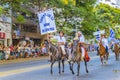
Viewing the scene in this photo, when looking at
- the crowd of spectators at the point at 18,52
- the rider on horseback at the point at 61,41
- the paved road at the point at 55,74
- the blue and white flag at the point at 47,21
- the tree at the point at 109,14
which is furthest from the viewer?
the tree at the point at 109,14

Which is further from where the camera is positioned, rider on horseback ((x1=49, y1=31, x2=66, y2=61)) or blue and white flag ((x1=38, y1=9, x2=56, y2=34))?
rider on horseback ((x1=49, y1=31, x2=66, y2=61))

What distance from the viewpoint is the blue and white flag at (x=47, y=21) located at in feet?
72.8

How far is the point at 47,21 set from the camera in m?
22.3

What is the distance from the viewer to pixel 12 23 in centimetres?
6119

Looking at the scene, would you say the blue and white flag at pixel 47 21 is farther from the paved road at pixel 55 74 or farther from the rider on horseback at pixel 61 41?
the paved road at pixel 55 74

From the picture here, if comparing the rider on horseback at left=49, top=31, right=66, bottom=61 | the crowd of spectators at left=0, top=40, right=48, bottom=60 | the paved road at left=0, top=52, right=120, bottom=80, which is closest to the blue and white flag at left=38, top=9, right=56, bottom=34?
the rider on horseback at left=49, top=31, right=66, bottom=61

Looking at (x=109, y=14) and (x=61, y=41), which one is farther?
(x=109, y=14)

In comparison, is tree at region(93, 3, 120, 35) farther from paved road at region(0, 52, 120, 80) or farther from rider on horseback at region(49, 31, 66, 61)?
rider on horseback at region(49, 31, 66, 61)

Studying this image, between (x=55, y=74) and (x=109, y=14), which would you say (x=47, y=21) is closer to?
(x=55, y=74)

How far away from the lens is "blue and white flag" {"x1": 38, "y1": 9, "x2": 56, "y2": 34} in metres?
22.2

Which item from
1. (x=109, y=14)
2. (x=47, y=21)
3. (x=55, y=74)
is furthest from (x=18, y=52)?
(x=109, y=14)

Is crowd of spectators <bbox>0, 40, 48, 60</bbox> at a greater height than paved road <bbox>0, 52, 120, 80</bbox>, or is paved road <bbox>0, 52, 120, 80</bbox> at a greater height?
crowd of spectators <bbox>0, 40, 48, 60</bbox>

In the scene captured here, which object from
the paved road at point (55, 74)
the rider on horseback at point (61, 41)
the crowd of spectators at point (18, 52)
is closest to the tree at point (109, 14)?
the crowd of spectators at point (18, 52)

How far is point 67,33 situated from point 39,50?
1709cm
